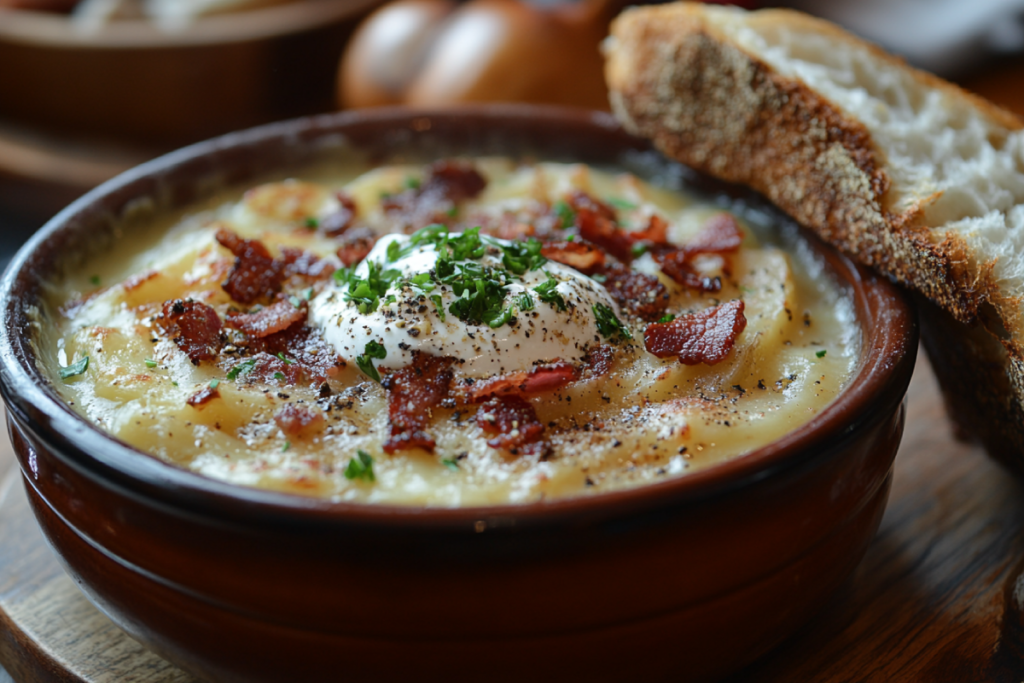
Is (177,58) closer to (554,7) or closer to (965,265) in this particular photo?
(554,7)

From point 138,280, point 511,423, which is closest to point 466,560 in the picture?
point 511,423

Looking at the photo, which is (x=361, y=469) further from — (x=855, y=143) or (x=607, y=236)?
(x=855, y=143)

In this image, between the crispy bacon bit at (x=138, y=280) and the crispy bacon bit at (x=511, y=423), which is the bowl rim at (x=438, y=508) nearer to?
the crispy bacon bit at (x=138, y=280)

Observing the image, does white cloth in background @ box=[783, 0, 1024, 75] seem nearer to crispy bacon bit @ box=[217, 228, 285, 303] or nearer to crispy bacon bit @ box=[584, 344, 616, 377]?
crispy bacon bit @ box=[584, 344, 616, 377]

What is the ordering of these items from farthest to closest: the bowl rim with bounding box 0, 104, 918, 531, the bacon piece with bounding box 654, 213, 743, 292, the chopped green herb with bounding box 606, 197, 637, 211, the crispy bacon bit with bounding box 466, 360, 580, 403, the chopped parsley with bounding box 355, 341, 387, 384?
the chopped green herb with bounding box 606, 197, 637, 211, the bacon piece with bounding box 654, 213, 743, 292, the chopped parsley with bounding box 355, 341, 387, 384, the crispy bacon bit with bounding box 466, 360, 580, 403, the bowl rim with bounding box 0, 104, 918, 531

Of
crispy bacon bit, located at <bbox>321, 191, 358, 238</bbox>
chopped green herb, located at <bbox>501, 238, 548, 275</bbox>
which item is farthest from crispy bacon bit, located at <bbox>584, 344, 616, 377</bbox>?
crispy bacon bit, located at <bbox>321, 191, 358, 238</bbox>
